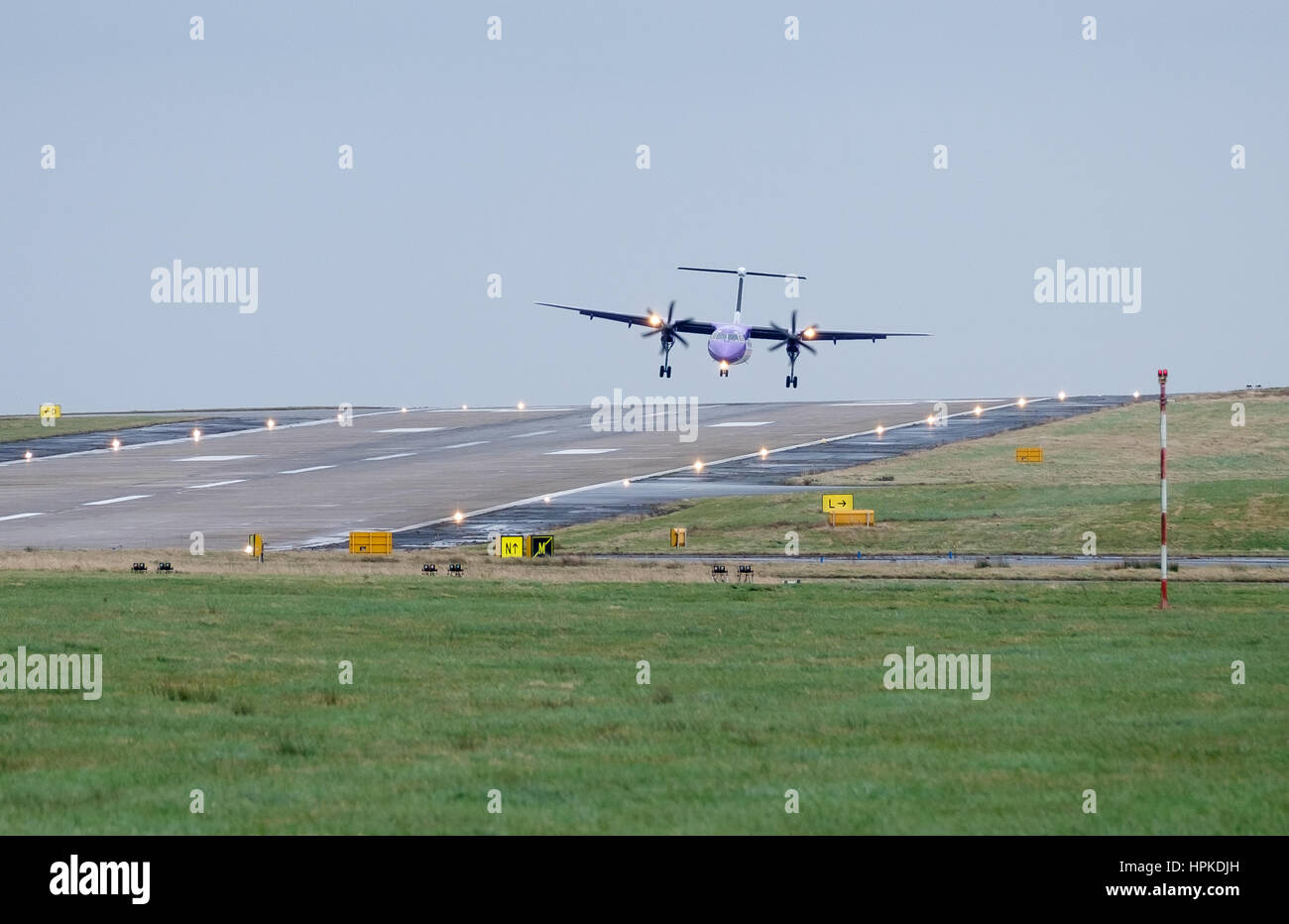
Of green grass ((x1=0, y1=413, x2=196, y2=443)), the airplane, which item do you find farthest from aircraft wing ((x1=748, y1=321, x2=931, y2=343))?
green grass ((x1=0, y1=413, x2=196, y2=443))

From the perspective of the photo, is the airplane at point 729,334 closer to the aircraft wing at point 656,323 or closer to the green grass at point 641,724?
→ the aircraft wing at point 656,323

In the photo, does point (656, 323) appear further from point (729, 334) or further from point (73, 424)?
point (73, 424)

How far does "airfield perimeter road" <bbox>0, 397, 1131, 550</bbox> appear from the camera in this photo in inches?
3209

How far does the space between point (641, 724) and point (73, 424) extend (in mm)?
158342

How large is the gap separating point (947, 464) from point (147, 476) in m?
55.8

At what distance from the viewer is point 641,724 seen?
69.9 feet

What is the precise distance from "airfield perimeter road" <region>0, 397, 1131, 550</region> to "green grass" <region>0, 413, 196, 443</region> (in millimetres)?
10322

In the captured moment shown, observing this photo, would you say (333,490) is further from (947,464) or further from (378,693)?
(378,693)

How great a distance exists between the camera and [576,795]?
54.5 feet

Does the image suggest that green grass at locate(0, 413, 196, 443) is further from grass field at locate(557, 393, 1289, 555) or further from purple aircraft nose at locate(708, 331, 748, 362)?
grass field at locate(557, 393, 1289, 555)

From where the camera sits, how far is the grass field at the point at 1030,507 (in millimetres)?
69812

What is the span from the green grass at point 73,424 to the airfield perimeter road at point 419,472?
10322mm

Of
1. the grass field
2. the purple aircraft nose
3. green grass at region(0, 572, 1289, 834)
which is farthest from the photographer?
the purple aircraft nose
